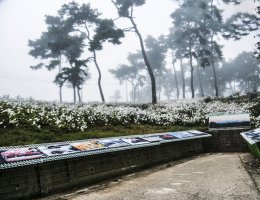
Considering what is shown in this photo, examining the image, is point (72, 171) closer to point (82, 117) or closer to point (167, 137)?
point (167, 137)

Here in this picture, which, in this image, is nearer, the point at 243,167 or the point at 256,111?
the point at 243,167

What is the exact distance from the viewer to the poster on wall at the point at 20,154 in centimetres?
676

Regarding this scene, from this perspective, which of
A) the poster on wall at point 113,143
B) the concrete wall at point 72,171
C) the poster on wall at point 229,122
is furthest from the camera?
the poster on wall at point 229,122

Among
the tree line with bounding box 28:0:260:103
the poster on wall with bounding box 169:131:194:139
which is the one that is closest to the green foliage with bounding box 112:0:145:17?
the tree line with bounding box 28:0:260:103

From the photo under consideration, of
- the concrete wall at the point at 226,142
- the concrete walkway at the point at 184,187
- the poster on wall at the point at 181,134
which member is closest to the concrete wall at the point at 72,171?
the concrete walkway at the point at 184,187

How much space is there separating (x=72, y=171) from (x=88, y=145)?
1.14 metres

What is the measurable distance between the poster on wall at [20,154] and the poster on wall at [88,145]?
128 cm

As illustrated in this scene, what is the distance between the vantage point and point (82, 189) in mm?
7684

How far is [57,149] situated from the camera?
7.96 m

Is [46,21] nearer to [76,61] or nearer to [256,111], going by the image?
[76,61]

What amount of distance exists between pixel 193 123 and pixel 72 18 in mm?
20392

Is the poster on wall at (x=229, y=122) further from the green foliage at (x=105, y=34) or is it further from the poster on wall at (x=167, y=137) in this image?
the green foliage at (x=105, y=34)

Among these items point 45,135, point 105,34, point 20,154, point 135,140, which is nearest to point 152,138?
point 135,140

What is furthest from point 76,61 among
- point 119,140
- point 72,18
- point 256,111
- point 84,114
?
point 119,140
